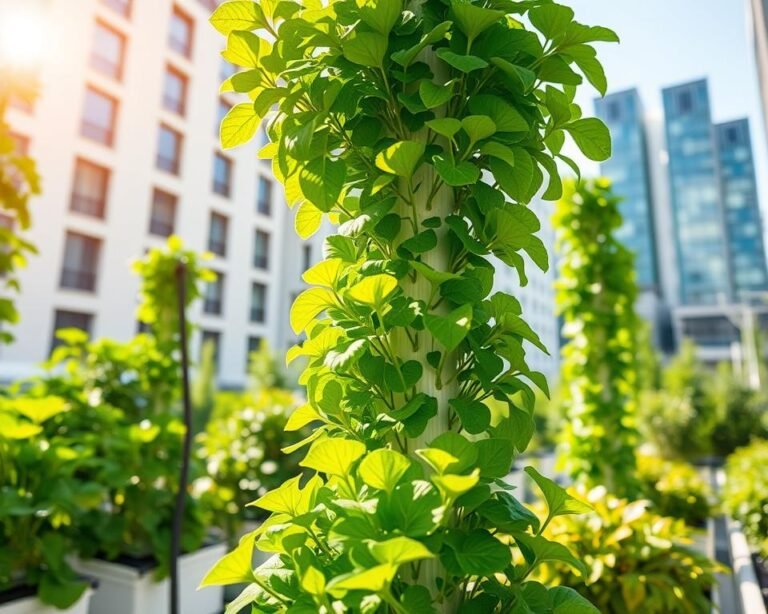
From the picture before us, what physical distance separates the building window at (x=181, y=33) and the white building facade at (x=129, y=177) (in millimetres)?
35

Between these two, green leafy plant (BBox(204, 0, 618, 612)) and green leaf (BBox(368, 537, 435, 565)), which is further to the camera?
green leafy plant (BBox(204, 0, 618, 612))

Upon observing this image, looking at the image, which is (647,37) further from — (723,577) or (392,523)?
(392,523)

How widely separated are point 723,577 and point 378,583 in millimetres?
3250

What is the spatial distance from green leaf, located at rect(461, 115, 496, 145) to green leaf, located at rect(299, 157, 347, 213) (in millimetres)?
221

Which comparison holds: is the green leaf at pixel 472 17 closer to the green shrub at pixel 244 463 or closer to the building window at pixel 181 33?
the green shrub at pixel 244 463

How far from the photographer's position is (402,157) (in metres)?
0.79

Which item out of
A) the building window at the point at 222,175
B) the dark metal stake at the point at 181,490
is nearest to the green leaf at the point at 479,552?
the dark metal stake at the point at 181,490

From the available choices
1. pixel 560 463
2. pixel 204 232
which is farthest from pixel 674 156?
pixel 560 463

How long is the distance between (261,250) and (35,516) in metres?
15.9

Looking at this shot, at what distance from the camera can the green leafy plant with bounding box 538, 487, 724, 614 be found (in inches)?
77.5

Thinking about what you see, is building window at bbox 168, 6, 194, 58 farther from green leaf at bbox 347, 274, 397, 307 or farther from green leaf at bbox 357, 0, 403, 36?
green leaf at bbox 347, 274, 397, 307

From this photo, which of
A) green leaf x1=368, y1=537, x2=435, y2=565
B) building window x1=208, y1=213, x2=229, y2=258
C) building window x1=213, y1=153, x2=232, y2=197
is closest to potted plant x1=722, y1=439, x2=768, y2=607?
green leaf x1=368, y1=537, x2=435, y2=565

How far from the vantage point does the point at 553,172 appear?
3.10ft

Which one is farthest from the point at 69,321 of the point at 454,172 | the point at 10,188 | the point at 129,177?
the point at 454,172
